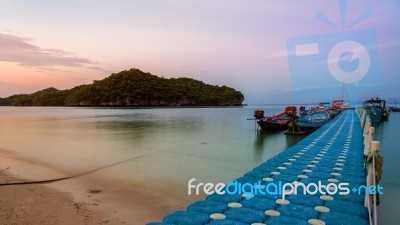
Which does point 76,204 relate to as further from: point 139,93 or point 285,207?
point 139,93

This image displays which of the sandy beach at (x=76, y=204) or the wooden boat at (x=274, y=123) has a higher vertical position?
the wooden boat at (x=274, y=123)

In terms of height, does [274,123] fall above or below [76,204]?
above

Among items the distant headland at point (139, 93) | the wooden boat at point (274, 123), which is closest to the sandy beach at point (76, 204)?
the wooden boat at point (274, 123)

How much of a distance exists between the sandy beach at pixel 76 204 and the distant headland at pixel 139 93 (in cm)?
10314

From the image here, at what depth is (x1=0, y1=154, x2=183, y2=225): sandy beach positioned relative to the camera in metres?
4.89

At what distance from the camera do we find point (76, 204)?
5.70m

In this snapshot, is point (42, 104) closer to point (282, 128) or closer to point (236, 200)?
point (282, 128)

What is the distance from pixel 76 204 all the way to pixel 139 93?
107m

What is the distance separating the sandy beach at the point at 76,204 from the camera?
4891 millimetres

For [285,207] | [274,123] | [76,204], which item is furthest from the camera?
[274,123]

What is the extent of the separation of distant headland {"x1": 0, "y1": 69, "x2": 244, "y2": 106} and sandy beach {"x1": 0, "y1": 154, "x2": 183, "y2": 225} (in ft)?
338

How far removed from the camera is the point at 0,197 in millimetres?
5934

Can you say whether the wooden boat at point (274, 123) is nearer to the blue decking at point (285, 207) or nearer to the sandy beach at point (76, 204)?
the sandy beach at point (76, 204)

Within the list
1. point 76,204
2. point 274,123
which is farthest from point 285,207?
point 274,123
